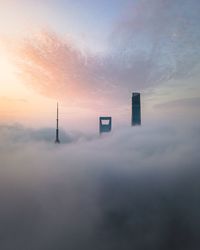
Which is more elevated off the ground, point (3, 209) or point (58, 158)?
point (58, 158)

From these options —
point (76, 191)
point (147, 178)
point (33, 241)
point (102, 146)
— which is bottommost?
point (33, 241)

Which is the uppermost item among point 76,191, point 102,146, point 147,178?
point 102,146

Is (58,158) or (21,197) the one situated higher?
(58,158)

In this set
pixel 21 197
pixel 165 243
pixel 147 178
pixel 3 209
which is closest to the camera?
pixel 165 243

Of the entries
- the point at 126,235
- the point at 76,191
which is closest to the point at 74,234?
the point at 126,235

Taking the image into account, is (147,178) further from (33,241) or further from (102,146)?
(33,241)

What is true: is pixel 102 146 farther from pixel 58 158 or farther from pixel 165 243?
pixel 165 243

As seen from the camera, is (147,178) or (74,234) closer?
(74,234)

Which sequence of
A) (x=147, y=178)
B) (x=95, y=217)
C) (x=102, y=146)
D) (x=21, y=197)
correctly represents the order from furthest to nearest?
(x=102, y=146) → (x=147, y=178) → (x=21, y=197) → (x=95, y=217)

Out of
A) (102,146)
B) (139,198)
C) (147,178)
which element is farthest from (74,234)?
(102,146)
